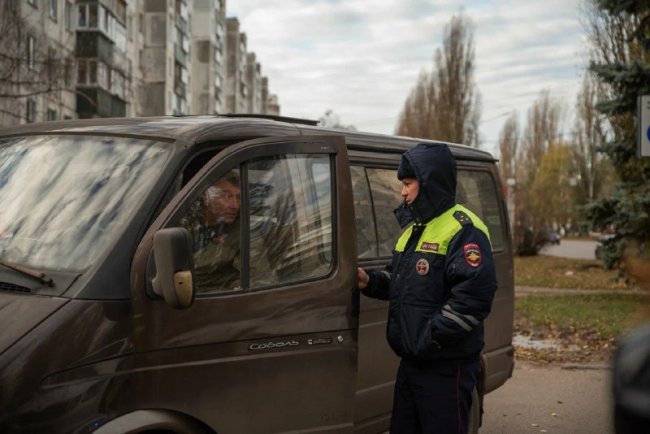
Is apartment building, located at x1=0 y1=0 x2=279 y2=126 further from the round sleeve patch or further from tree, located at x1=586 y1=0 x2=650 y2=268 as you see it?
the round sleeve patch

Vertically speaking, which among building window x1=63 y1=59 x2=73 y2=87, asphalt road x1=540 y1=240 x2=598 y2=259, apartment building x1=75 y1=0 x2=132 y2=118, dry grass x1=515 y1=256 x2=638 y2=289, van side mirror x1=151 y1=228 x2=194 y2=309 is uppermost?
apartment building x1=75 y1=0 x2=132 y2=118

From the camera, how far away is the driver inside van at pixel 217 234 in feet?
11.8

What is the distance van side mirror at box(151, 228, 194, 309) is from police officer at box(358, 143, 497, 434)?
116cm

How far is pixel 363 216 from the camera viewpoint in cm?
475

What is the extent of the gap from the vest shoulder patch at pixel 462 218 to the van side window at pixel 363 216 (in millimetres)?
768

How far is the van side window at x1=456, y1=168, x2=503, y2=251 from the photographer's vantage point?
5.91m

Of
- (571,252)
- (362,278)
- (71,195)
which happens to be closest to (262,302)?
(362,278)

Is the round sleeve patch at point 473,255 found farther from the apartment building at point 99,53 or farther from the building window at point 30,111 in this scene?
the apartment building at point 99,53

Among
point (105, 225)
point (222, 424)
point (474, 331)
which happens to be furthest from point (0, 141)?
point (474, 331)

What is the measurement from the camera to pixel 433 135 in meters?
52.2

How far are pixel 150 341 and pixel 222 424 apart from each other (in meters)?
0.55

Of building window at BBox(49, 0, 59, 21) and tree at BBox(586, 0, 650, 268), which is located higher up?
building window at BBox(49, 0, 59, 21)

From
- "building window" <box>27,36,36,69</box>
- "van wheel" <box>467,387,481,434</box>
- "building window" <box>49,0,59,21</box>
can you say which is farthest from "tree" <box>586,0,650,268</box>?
"building window" <box>49,0,59,21</box>

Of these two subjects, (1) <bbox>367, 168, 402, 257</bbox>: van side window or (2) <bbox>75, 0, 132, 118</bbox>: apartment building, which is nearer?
(1) <bbox>367, 168, 402, 257</bbox>: van side window
